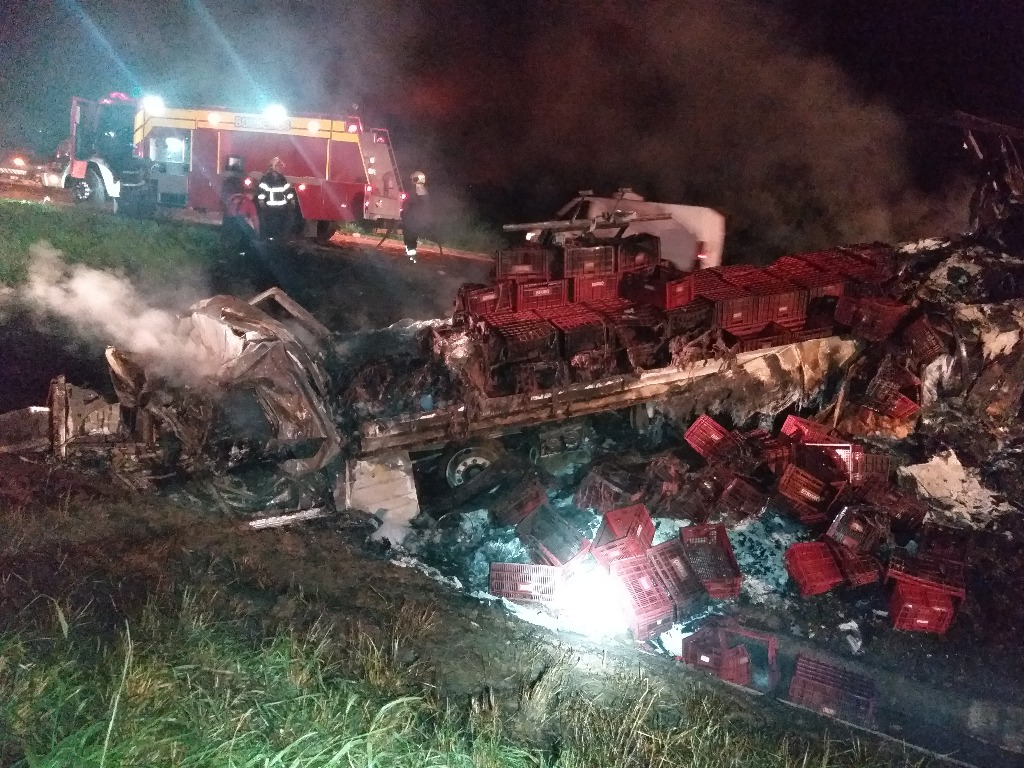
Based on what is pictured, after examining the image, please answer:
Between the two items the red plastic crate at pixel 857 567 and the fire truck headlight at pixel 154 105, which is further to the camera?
the fire truck headlight at pixel 154 105

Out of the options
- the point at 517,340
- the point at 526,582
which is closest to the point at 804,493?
the point at 526,582

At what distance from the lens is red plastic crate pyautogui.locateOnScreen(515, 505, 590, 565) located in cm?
Answer: 568

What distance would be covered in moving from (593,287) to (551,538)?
3.13m

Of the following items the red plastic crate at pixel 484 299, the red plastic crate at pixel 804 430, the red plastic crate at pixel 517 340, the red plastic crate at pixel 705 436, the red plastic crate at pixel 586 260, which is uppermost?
the red plastic crate at pixel 586 260

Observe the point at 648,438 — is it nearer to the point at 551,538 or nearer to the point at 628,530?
the point at 628,530

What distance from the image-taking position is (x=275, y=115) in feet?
40.5

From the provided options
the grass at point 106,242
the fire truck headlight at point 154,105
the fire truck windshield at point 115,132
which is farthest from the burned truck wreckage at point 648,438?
the fire truck windshield at point 115,132

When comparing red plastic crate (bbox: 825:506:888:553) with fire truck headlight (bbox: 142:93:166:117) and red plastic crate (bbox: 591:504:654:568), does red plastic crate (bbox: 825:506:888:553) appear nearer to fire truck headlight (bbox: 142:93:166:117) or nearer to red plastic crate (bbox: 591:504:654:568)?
red plastic crate (bbox: 591:504:654:568)

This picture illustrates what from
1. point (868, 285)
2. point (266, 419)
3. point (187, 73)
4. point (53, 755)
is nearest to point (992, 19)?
point (868, 285)

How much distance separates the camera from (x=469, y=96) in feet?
67.9

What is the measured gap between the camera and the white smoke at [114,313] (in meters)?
5.79

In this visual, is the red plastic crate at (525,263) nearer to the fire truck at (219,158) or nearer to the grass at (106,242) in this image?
the grass at (106,242)

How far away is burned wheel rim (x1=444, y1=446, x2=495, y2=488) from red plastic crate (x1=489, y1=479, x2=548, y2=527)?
47cm

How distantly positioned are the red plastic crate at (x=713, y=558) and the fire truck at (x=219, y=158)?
9.04m
